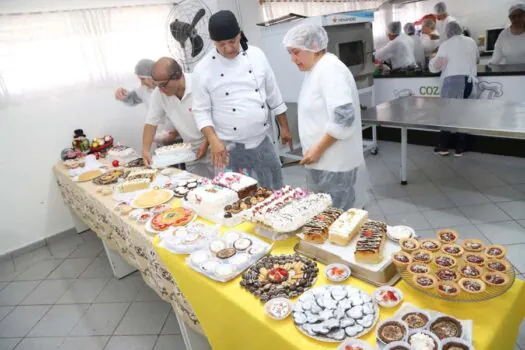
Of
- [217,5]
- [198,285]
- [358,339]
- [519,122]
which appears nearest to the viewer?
[358,339]

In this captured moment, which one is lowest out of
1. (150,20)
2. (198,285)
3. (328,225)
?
(198,285)

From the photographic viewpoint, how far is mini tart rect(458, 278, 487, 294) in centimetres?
101

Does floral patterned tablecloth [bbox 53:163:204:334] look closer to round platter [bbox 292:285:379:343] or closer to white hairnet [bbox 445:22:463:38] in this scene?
round platter [bbox 292:285:379:343]

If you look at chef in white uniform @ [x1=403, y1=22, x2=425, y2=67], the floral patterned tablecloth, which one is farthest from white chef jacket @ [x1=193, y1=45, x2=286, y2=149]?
chef in white uniform @ [x1=403, y1=22, x2=425, y2=67]

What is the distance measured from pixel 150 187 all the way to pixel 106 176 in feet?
1.81

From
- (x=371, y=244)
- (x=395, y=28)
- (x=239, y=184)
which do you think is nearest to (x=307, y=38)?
(x=239, y=184)

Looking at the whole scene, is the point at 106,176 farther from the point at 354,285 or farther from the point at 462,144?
the point at 462,144

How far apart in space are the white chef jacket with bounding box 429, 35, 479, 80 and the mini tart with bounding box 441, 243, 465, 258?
3.73 m

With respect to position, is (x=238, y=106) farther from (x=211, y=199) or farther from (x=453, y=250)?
(x=453, y=250)

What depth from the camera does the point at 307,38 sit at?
6.53 feet

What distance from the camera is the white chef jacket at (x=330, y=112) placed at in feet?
6.31

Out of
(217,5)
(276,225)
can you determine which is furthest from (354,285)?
(217,5)

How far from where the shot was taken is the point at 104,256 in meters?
3.28

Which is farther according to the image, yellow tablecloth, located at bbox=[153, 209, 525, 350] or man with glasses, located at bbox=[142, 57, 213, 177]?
man with glasses, located at bbox=[142, 57, 213, 177]
